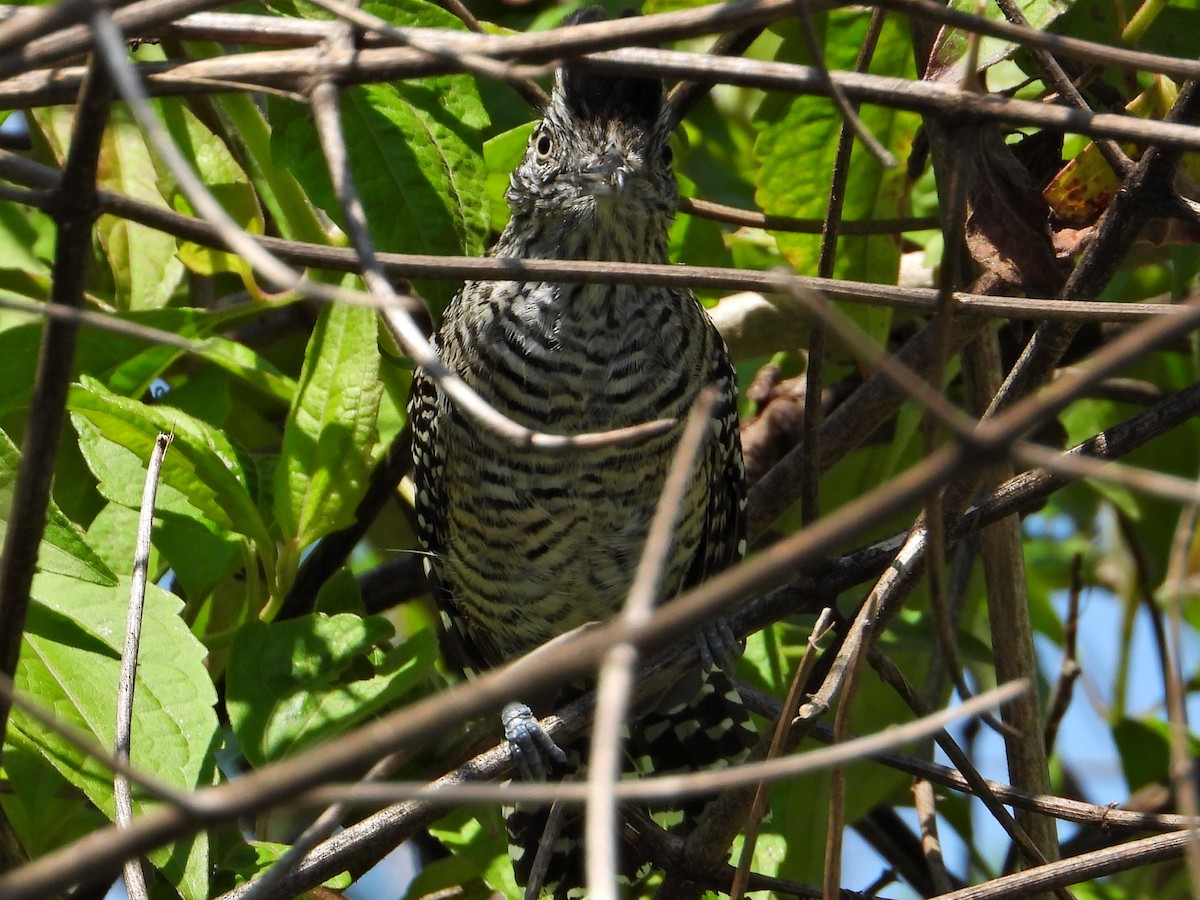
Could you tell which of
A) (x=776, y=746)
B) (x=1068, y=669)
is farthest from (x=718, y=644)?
(x=1068, y=669)

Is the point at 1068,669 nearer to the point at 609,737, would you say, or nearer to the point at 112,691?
the point at 112,691

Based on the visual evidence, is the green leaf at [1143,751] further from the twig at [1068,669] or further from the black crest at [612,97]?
the black crest at [612,97]

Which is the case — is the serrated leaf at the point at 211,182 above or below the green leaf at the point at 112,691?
above

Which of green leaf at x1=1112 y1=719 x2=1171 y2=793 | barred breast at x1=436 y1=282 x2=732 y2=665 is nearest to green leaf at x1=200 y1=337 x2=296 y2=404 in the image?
barred breast at x1=436 y1=282 x2=732 y2=665

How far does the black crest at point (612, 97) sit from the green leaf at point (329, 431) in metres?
0.76

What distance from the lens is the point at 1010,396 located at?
200cm

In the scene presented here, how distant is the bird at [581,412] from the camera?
2834 mm

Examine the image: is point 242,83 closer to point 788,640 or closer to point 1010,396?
point 1010,396

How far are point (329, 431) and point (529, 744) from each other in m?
0.79

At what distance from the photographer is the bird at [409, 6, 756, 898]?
9.30 ft

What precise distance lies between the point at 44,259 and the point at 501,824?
1508 millimetres

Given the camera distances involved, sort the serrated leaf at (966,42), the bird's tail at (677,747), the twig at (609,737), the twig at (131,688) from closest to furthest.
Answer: the twig at (609,737), the twig at (131,688), the serrated leaf at (966,42), the bird's tail at (677,747)

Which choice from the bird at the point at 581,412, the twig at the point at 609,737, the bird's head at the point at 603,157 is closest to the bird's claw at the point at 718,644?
the bird at the point at 581,412

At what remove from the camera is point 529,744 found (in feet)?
9.09
